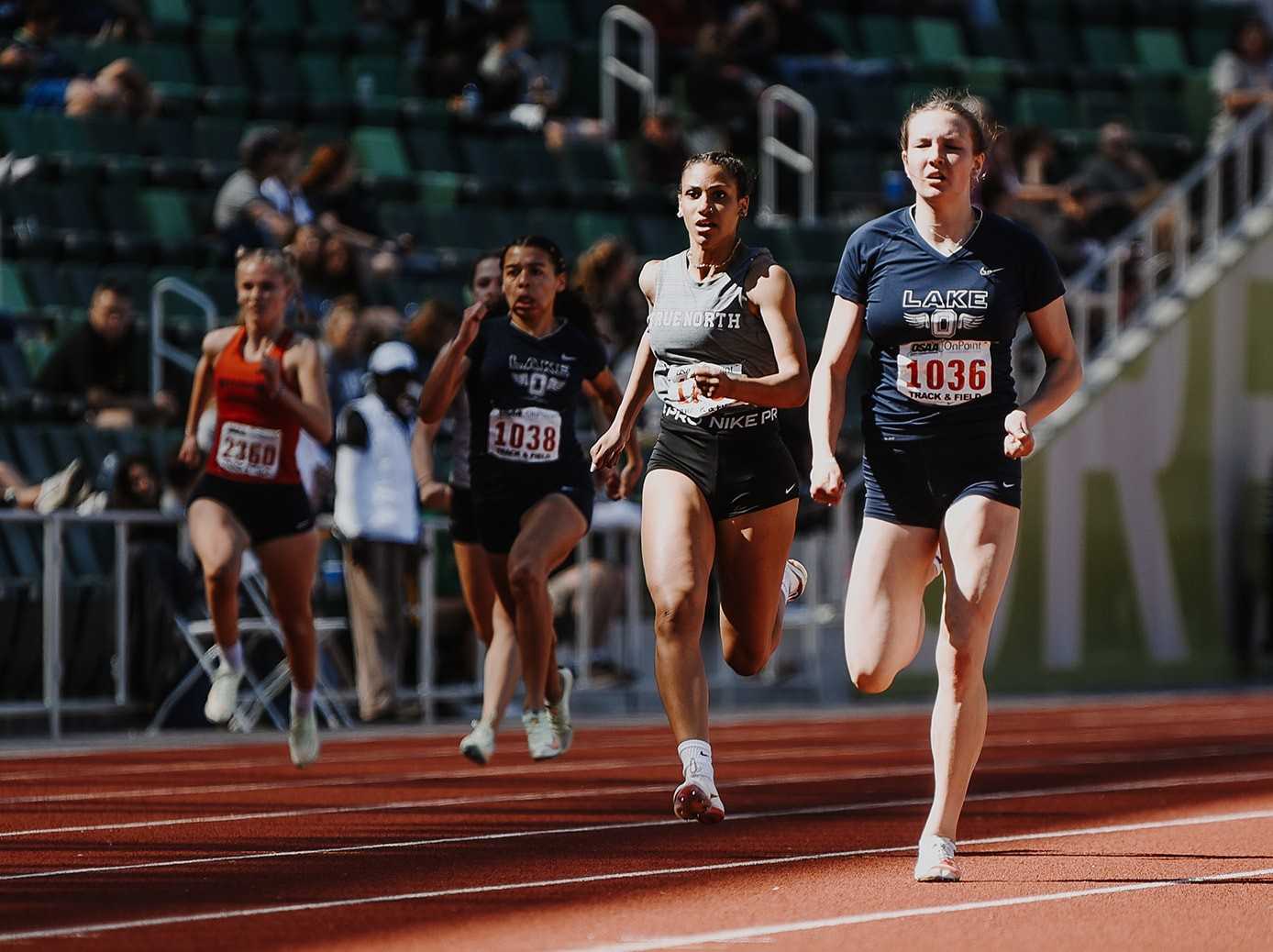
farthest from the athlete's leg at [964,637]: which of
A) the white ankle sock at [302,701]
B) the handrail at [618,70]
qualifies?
the handrail at [618,70]

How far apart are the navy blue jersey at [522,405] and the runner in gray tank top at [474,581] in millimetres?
132

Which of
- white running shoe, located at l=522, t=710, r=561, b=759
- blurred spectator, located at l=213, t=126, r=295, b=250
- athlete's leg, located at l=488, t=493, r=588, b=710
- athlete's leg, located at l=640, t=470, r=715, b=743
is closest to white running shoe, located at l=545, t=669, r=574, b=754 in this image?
white running shoe, located at l=522, t=710, r=561, b=759

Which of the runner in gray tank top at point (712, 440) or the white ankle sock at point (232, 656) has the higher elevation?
the runner in gray tank top at point (712, 440)

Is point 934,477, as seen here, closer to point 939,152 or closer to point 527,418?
point 939,152

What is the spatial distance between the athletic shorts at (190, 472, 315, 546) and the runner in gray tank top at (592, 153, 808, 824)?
9.32ft

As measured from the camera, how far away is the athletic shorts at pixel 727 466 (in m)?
7.67

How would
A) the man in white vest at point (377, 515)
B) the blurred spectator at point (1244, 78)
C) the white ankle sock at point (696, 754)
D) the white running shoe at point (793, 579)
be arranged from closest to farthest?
1. the white ankle sock at point (696, 754)
2. the white running shoe at point (793, 579)
3. the man in white vest at point (377, 515)
4. the blurred spectator at point (1244, 78)

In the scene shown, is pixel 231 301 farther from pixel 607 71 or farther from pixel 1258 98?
pixel 1258 98

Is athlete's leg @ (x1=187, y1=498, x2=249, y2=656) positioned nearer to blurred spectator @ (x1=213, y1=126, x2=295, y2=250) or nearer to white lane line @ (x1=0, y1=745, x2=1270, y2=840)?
white lane line @ (x1=0, y1=745, x2=1270, y2=840)

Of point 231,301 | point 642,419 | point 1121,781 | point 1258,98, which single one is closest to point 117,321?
point 231,301

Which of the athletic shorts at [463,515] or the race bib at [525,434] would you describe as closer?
the race bib at [525,434]

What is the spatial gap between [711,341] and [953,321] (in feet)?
3.75

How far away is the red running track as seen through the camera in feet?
18.8

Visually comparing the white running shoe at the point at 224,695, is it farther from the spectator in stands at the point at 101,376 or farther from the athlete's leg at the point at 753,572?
the spectator in stands at the point at 101,376
